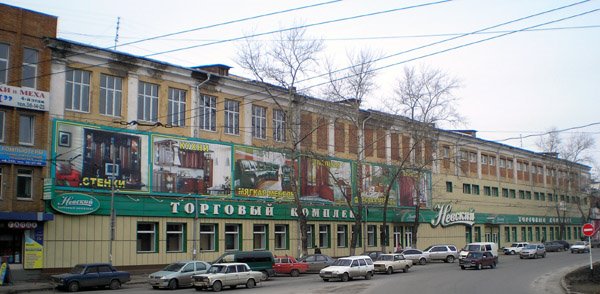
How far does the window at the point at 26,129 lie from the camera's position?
33953 mm

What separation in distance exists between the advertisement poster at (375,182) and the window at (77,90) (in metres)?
27.8

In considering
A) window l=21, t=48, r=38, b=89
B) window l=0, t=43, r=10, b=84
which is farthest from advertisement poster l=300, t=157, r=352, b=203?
window l=0, t=43, r=10, b=84

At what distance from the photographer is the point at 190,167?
4206cm

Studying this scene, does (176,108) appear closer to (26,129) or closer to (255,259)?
(26,129)

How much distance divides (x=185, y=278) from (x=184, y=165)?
11591mm

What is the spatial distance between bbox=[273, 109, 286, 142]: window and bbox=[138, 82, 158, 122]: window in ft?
38.4

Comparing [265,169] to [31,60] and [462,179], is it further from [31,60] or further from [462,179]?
[462,179]

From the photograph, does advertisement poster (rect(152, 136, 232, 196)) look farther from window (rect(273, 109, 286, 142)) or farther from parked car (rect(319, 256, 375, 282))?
parked car (rect(319, 256, 375, 282))

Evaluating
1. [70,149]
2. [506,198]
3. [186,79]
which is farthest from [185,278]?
[506,198]

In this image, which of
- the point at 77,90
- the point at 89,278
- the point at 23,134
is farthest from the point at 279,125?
the point at 89,278

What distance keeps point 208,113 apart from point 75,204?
495 inches

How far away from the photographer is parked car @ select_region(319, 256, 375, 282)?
111ft

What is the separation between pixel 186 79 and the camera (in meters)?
43.0

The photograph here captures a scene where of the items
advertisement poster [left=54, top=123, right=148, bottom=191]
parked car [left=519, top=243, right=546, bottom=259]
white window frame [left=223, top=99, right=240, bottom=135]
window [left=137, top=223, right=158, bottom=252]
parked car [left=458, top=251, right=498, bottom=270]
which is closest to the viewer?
advertisement poster [left=54, top=123, right=148, bottom=191]
